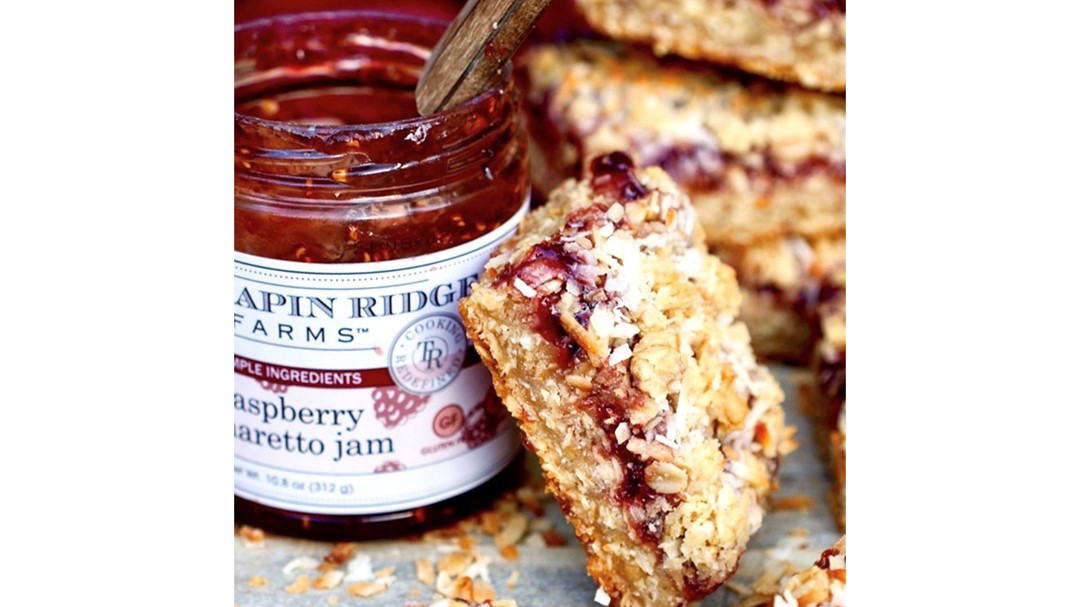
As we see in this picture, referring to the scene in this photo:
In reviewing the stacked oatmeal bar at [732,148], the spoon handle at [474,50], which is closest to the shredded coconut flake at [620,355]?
A: the spoon handle at [474,50]

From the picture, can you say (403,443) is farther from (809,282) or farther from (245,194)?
(809,282)

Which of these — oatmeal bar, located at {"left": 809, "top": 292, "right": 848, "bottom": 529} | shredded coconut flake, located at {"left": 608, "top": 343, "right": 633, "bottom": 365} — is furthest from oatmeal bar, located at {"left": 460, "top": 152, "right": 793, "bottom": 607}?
oatmeal bar, located at {"left": 809, "top": 292, "right": 848, "bottom": 529}

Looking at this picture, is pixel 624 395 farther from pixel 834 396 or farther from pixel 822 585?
pixel 834 396

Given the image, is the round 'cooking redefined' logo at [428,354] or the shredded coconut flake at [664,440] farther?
the round 'cooking redefined' logo at [428,354]

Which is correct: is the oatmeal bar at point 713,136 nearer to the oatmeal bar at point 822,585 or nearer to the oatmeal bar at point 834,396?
the oatmeal bar at point 834,396

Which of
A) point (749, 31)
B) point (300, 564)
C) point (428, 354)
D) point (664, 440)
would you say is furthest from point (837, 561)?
point (749, 31)

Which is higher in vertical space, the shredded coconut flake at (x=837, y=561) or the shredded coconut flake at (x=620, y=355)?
the shredded coconut flake at (x=620, y=355)
